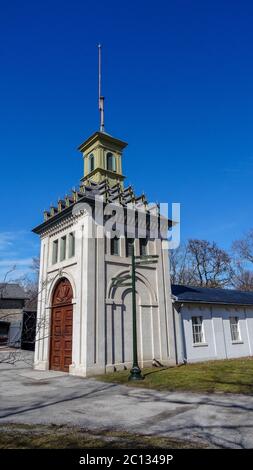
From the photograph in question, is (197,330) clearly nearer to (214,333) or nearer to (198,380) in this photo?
(214,333)

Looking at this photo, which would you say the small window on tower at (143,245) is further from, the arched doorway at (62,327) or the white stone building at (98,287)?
the arched doorway at (62,327)

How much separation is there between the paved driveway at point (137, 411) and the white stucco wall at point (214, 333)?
8.67m

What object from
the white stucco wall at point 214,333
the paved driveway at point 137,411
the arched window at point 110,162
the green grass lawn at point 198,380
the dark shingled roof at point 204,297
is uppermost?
the arched window at point 110,162

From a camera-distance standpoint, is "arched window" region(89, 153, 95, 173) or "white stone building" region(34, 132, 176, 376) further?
"arched window" region(89, 153, 95, 173)

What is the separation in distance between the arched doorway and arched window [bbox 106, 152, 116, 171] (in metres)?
8.85

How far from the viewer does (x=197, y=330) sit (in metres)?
22.1

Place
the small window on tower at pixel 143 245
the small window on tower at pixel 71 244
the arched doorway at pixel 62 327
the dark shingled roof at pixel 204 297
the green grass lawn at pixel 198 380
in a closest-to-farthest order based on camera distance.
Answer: the green grass lawn at pixel 198 380 → the arched doorway at pixel 62 327 → the small window on tower at pixel 71 244 → the small window on tower at pixel 143 245 → the dark shingled roof at pixel 204 297

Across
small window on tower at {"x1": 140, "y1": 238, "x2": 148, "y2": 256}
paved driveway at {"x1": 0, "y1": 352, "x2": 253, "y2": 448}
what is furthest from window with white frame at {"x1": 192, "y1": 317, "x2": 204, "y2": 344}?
paved driveway at {"x1": 0, "y1": 352, "x2": 253, "y2": 448}

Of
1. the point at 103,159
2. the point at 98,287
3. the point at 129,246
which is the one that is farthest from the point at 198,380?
the point at 103,159

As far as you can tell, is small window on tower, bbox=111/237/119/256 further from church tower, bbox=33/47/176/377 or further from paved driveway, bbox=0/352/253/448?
paved driveway, bbox=0/352/253/448

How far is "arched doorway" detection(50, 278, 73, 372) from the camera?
18.2 m

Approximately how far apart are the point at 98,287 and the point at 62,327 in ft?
11.7

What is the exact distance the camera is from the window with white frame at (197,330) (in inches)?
858

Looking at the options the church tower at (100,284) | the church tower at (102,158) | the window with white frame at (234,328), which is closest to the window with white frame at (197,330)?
the church tower at (100,284)
